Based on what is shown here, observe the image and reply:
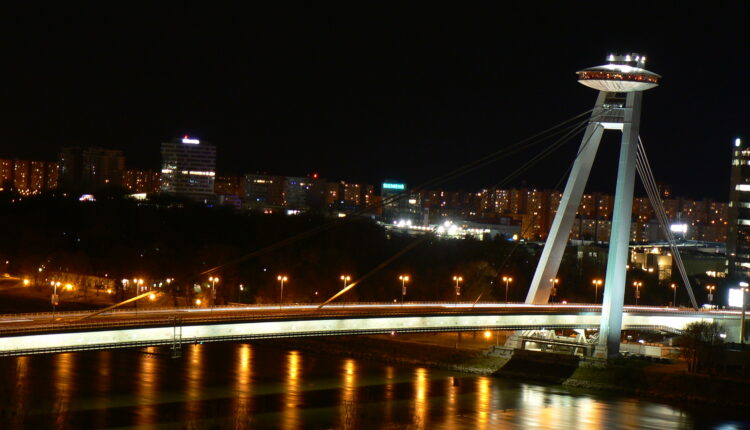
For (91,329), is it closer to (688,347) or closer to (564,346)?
(564,346)

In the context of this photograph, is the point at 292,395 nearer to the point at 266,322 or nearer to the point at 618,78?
the point at 266,322

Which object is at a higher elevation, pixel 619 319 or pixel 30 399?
pixel 619 319

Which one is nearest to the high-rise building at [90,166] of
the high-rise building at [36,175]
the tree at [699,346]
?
the high-rise building at [36,175]

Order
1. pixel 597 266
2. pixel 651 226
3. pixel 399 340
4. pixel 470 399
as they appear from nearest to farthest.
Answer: pixel 470 399 → pixel 399 340 → pixel 597 266 → pixel 651 226

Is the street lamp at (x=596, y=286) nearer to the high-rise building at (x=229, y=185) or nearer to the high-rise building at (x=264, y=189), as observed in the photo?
the high-rise building at (x=264, y=189)

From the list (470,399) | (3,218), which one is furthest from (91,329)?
(3,218)

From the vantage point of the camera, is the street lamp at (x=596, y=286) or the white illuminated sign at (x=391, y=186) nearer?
the street lamp at (x=596, y=286)

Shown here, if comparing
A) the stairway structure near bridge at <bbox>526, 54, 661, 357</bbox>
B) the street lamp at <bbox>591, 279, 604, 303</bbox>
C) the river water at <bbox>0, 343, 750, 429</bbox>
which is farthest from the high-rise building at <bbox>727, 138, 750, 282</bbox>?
the river water at <bbox>0, 343, 750, 429</bbox>

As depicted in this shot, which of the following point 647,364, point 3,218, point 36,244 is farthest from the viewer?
point 3,218
